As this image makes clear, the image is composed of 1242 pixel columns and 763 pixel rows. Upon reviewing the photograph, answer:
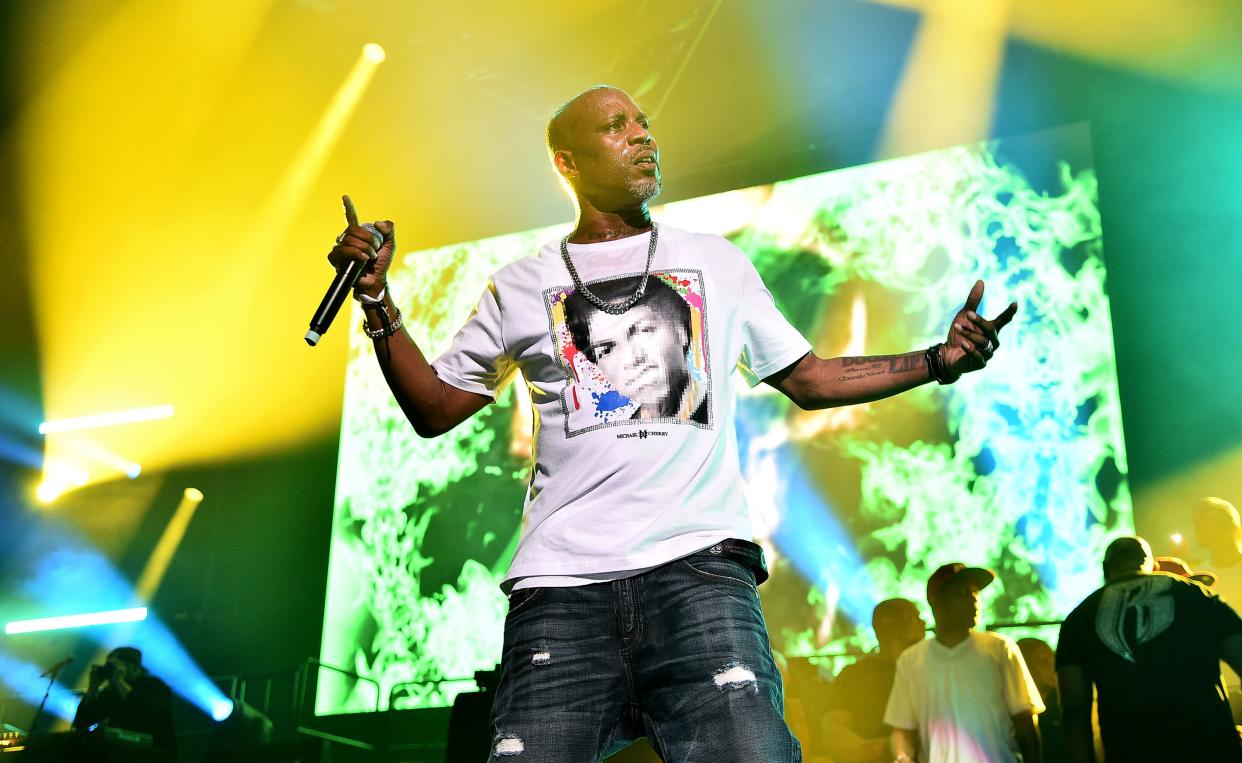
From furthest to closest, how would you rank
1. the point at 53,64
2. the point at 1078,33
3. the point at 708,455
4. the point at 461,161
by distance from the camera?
the point at 461,161
the point at 53,64
the point at 1078,33
the point at 708,455

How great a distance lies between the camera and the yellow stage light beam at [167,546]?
8.00m

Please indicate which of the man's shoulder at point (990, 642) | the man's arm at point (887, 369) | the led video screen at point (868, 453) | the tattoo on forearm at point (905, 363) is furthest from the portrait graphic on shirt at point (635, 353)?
the led video screen at point (868, 453)

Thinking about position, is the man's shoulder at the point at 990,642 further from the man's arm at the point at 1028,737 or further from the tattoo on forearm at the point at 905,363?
the tattoo on forearm at the point at 905,363

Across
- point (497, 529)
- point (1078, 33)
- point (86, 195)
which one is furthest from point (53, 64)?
point (1078, 33)

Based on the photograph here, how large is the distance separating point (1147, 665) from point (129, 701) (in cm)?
510

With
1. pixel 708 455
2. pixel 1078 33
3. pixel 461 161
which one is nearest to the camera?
pixel 708 455

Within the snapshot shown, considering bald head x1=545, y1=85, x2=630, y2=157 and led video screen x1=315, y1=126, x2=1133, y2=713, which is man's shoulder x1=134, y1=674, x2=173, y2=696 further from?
bald head x1=545, y1=85, x2=630, y2=157

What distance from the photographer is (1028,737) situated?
346cm

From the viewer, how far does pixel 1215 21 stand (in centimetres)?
591

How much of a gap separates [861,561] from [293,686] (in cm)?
392

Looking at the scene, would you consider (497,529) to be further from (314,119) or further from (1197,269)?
(1197,269)

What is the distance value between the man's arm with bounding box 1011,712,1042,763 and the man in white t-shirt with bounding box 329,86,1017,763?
2295 millimetres

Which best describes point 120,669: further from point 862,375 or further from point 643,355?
point 862,375

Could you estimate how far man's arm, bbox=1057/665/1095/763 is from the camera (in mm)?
3365
